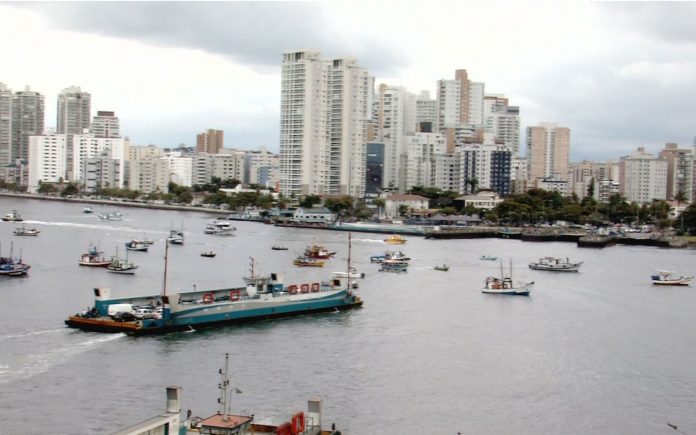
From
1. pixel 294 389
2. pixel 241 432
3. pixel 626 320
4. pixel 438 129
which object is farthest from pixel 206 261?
pixel 438 129

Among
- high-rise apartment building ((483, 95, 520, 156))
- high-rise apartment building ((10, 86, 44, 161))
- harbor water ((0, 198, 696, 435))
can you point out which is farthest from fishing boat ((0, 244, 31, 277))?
high-rise apartment building ((10, 86, 44, 161))

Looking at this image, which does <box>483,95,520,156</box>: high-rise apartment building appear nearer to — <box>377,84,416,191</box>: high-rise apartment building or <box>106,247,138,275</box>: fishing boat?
<box>377,84,416,191</box>: high-rise apartment building

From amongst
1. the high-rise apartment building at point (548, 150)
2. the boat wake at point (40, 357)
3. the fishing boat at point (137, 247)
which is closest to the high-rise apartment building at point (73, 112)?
the high-rise apartment building at point (548, 150)

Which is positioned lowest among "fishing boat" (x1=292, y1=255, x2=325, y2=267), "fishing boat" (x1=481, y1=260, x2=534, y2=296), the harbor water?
the harbor water

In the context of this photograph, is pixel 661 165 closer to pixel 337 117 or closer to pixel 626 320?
pixel 337 117

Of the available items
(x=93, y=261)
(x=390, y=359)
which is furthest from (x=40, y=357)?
(x=93, y=261)
